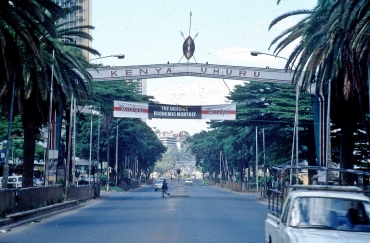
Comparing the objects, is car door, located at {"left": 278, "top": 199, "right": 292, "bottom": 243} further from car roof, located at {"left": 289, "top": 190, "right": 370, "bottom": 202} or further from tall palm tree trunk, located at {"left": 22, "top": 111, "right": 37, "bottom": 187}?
tall palm tree trunk, located at {"left": 22, "top": 111, "right": 37, "bottom": 187}

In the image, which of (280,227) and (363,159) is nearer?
(280,227)

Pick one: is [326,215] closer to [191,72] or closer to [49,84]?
[49,84]

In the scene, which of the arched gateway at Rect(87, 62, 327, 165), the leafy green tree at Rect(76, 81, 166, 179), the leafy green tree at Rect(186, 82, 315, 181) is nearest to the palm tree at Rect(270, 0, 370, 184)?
the arched gateway at Rect(87, 62, 327, 165)

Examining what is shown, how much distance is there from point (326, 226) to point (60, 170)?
3442 cm

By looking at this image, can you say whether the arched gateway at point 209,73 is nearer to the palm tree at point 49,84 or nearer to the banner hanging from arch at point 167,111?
the palm tree at point 49,84

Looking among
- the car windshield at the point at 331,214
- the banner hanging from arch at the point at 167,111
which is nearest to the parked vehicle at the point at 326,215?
the car windshield at the point at 331,214

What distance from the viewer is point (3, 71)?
66.5ft

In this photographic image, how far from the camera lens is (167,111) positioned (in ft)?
132

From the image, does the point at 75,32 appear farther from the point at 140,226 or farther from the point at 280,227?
the point at 280,227

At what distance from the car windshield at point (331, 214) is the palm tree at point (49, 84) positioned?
20.2 meters

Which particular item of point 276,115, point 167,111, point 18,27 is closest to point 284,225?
point 18,27

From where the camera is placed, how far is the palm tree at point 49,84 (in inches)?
1142

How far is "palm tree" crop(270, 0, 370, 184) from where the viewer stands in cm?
2223

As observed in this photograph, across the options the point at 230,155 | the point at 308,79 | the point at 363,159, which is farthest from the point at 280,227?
the point at 230,155
